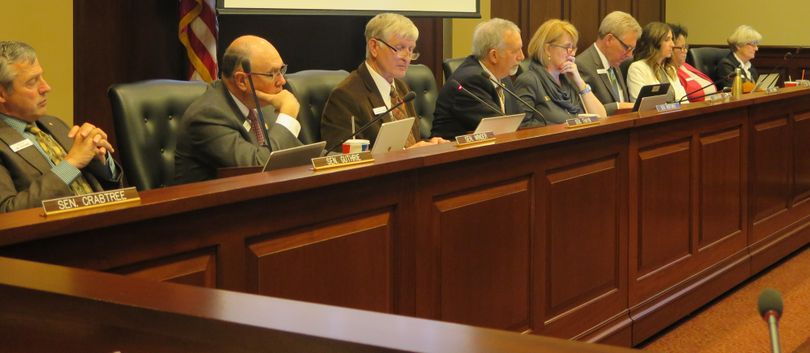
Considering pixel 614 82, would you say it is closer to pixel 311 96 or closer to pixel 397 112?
pixel 397 112

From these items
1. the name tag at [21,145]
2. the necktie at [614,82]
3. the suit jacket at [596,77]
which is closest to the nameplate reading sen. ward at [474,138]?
the name tag at [21,145]

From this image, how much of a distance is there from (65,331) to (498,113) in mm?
3036

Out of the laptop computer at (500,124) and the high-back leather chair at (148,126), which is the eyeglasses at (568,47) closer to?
the laptop computer at (500,124)

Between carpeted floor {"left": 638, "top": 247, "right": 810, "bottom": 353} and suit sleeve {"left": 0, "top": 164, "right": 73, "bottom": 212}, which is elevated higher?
suit sleeve {"left": 0, "top": 164, "right": 73, "bottom": 212}

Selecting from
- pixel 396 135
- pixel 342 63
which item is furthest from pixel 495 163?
pixel 342 63

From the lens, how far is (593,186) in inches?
136

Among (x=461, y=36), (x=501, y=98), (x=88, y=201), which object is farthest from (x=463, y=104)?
(x=461, y=36)

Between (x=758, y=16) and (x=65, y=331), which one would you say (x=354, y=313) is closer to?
(x=65, y=331)

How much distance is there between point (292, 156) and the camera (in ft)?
8.38

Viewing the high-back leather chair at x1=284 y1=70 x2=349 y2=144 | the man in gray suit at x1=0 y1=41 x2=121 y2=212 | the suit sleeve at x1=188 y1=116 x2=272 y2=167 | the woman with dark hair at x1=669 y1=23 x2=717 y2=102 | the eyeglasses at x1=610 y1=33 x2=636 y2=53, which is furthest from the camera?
the woman with dark hair at x1=669 y1=23 x2=717 y2=102

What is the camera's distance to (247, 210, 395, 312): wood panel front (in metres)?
2.22

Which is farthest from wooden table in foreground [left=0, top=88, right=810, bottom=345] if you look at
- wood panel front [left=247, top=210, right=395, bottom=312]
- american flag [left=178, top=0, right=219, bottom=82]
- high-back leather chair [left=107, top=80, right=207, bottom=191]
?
american flag [left=178, top=0, right=219, bottom=82]

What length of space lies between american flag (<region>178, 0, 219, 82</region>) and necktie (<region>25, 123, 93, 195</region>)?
1.72 m

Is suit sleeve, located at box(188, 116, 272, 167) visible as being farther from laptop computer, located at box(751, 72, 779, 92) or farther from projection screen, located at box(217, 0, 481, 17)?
laptop computer, located at box(751, 72, 779, 92)
